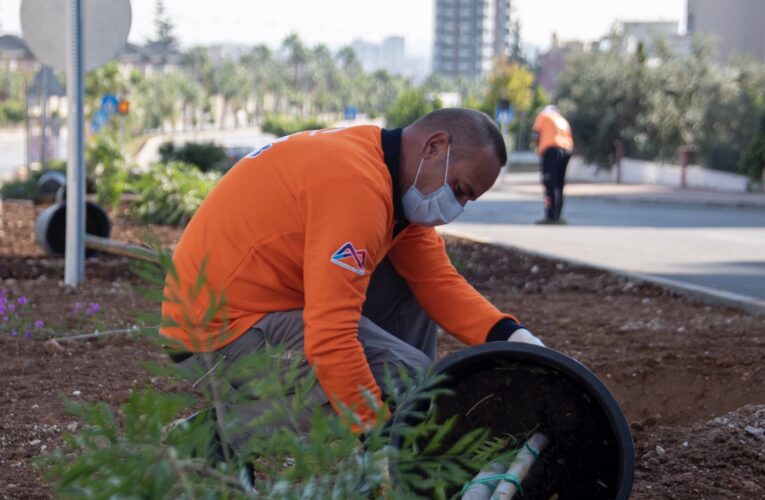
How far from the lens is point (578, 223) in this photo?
17375mm

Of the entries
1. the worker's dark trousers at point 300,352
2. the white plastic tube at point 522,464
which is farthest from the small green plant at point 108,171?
the white plastic tube at point 522,464

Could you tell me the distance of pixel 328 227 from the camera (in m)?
2.94

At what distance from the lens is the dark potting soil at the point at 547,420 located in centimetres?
303

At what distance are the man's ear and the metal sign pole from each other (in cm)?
476

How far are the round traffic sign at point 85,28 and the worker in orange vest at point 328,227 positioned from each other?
4.68 metres

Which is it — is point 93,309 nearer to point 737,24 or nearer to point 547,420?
point 547,420

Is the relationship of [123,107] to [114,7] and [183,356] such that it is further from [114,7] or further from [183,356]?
[183,356]

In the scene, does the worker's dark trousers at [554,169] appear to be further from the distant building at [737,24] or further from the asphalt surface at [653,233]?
the distant building at [737,24]

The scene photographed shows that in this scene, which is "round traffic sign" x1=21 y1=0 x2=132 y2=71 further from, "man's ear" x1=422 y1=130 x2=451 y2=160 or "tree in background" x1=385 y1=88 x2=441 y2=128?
"tree in background" x1=385 y1=88 x2=441 y2=128

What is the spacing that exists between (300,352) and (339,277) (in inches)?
18.5

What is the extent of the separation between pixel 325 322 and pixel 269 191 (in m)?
0.44

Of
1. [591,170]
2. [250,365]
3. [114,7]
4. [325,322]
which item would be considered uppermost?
[114,7]

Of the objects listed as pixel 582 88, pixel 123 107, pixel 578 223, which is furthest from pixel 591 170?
pixel 578 223

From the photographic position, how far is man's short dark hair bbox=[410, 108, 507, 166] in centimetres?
315
